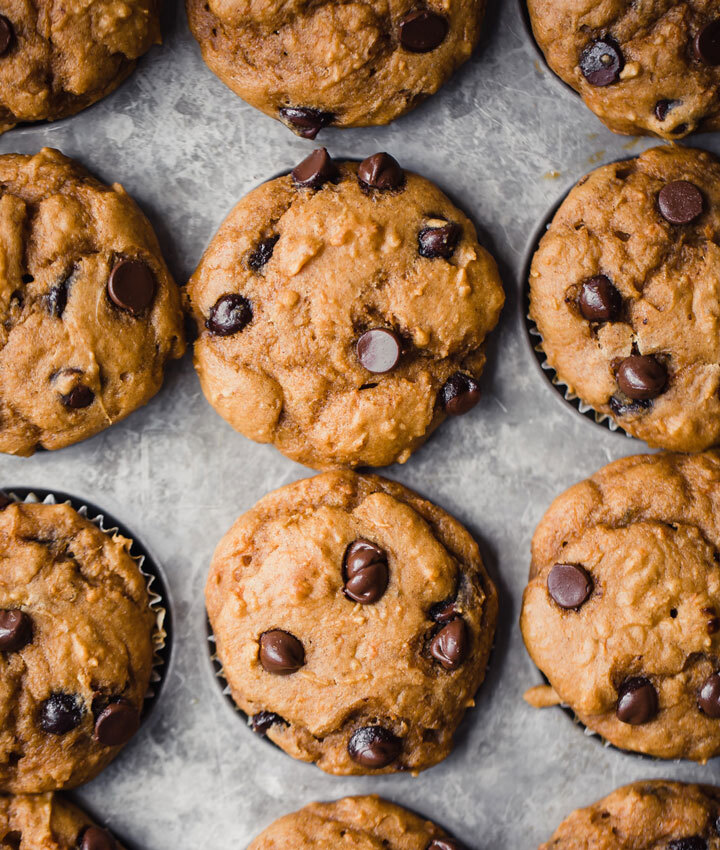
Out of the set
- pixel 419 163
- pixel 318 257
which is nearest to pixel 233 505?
pixel 318 257

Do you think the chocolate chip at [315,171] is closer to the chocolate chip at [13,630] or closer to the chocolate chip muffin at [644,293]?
the chocolate chip muffin at [644,293]

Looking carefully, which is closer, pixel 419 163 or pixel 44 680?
pixel 44 680

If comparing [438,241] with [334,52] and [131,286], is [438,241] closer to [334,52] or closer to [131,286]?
[334,52]

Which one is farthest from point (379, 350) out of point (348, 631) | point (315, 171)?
point (348, 631)

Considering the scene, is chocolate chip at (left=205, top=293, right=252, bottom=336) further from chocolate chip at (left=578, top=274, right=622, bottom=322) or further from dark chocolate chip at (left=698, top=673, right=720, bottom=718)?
dark chocolate chip at (left=698, top=673, right=720, bottom=718)

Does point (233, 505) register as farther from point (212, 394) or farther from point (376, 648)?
point (376, 648)

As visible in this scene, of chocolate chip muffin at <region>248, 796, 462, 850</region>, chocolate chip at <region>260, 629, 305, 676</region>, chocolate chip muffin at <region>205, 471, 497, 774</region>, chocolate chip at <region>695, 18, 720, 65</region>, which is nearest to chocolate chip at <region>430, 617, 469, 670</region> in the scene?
chocolate chip muffin at <region>205, 471, 497, 774</region>
